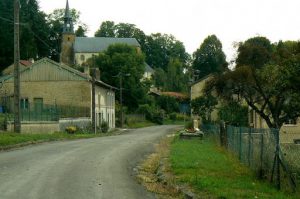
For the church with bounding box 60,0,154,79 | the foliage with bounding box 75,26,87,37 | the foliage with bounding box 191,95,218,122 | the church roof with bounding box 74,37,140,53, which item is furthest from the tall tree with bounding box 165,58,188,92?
the foliage with bounding box 191,95,218,122

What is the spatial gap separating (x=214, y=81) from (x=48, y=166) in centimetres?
1679

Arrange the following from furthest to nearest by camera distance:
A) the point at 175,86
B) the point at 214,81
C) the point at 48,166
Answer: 1. the point at 175,86
2. the point at 214,81
3. the point at 48,166

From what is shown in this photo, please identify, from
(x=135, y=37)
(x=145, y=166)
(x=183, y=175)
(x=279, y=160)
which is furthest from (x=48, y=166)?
(x=135, y=37)

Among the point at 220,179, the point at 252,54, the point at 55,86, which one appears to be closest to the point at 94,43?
the point at 55,86

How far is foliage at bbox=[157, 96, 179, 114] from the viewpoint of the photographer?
347 feet

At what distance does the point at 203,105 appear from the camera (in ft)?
177

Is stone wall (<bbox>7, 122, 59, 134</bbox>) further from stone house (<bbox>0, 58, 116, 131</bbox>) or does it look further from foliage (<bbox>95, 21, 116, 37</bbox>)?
foliage (<bbox>95, 21, 116, 37</bbox>)

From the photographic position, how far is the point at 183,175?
15.3 metres

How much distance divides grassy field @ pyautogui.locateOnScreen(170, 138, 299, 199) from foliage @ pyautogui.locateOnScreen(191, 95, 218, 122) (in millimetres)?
32520

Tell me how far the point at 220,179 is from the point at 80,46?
12361 cm

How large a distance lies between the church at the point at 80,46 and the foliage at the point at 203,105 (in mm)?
74232

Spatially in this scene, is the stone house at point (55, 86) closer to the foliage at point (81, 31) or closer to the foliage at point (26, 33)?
the foliage at point (26, 33)

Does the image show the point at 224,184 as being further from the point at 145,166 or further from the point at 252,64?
the point at 252,64

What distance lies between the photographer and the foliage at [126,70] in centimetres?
9201
